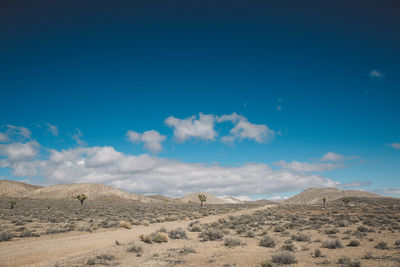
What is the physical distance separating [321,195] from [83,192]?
517ft

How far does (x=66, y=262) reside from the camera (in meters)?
11.2

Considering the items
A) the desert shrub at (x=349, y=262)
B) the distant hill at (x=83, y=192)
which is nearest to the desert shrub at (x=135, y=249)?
the desert shrub at (x=349, y=262)

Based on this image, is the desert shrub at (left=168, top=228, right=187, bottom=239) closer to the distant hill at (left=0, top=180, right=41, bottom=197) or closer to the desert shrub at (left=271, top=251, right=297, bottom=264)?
the desert shrub at (left=271, top=251, right=297, bottom=264)

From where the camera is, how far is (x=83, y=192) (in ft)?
436

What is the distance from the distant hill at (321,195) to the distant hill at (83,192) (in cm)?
11031

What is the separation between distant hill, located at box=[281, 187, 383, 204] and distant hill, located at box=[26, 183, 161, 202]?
110307mm

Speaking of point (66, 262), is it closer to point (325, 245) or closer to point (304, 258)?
point (304, 258)

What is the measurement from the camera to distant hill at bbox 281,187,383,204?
507 ft

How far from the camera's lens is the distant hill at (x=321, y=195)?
507 ft

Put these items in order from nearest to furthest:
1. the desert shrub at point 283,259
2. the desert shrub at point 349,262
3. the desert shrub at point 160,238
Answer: the desert shrub at point 349,262 < the desert shrub at point 283,259 < the desert shrub at point 160,238

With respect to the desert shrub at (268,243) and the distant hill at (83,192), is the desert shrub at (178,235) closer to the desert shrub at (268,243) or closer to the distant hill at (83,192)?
the desert shrub at (268,243)

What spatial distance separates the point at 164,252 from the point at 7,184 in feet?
579

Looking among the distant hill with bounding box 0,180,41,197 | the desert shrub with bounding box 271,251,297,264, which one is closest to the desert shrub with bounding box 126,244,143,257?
the desert shrub with bounding box 271,251,297,264

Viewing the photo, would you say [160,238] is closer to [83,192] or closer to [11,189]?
[83,192]
